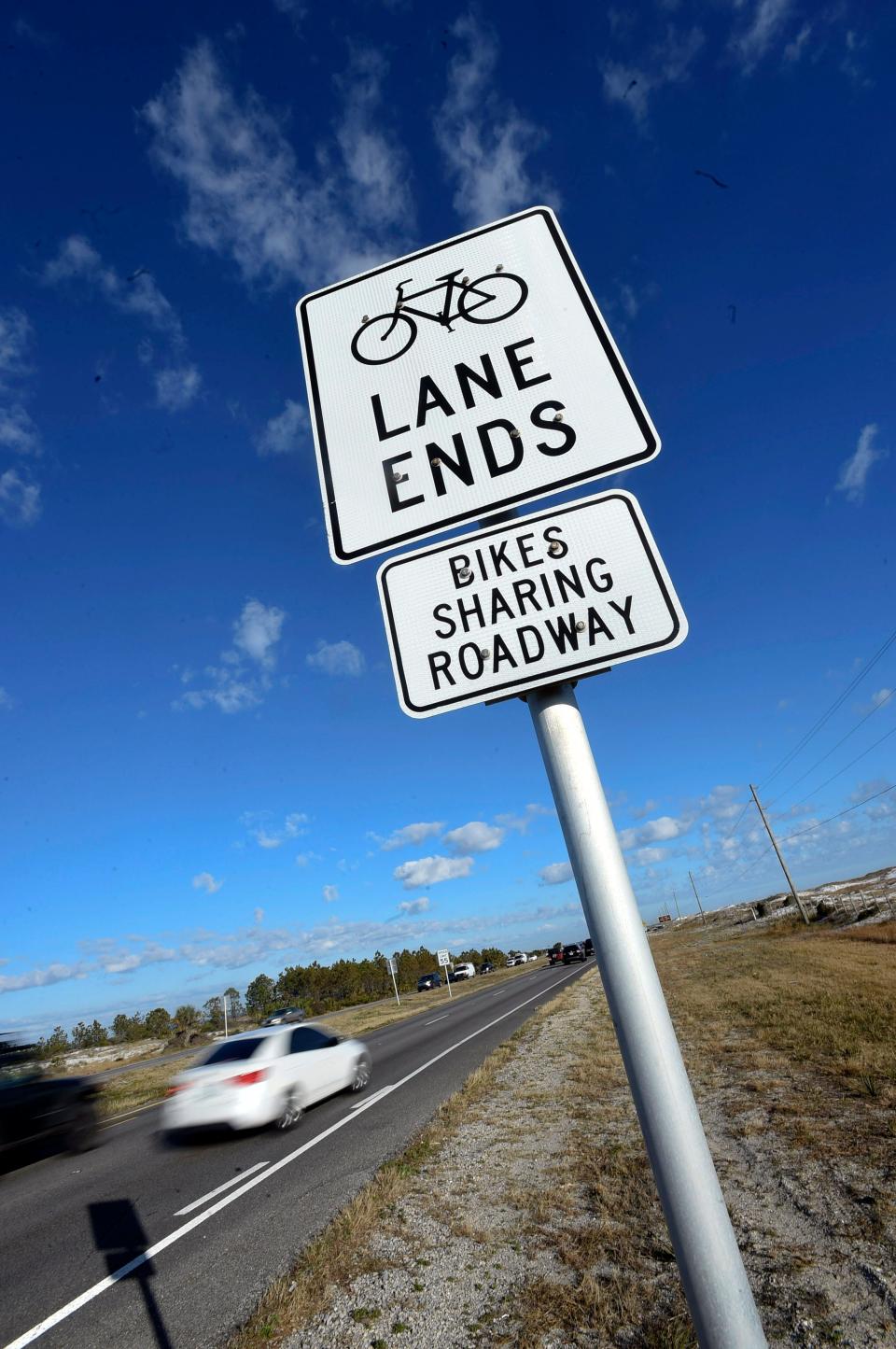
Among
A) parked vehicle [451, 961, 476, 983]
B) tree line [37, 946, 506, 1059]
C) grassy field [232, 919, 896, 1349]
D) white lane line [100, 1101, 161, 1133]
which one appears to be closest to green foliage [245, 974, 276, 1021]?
tree line [37, 946, 506, 1059]

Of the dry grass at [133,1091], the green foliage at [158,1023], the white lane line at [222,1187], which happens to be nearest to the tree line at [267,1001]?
the green foliage at [158,1023]

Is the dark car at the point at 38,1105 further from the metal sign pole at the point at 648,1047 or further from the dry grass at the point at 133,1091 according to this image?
the metal sign pole at the point at 648,1047

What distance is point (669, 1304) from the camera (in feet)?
10.8

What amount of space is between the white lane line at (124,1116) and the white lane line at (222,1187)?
623 cm

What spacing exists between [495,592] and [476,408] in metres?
0.53

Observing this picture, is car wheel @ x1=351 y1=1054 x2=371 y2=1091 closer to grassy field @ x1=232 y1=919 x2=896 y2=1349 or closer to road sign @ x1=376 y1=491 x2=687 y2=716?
grassy field @ x1=232 y1=919 x2=896 y2=1349

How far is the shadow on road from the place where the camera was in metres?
4.22

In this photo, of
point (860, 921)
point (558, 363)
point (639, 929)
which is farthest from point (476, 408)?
point (860, 921)

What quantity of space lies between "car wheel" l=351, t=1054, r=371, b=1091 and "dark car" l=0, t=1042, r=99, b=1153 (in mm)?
3908

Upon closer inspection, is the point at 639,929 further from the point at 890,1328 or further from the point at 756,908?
the point at 756,908

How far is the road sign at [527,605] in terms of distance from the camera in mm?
1354

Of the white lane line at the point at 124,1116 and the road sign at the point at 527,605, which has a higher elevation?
the road sign at the point at 527,605

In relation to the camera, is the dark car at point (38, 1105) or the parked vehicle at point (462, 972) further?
the parked vehicle at point (462, 972)

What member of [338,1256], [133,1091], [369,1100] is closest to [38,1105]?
[369,1100]
